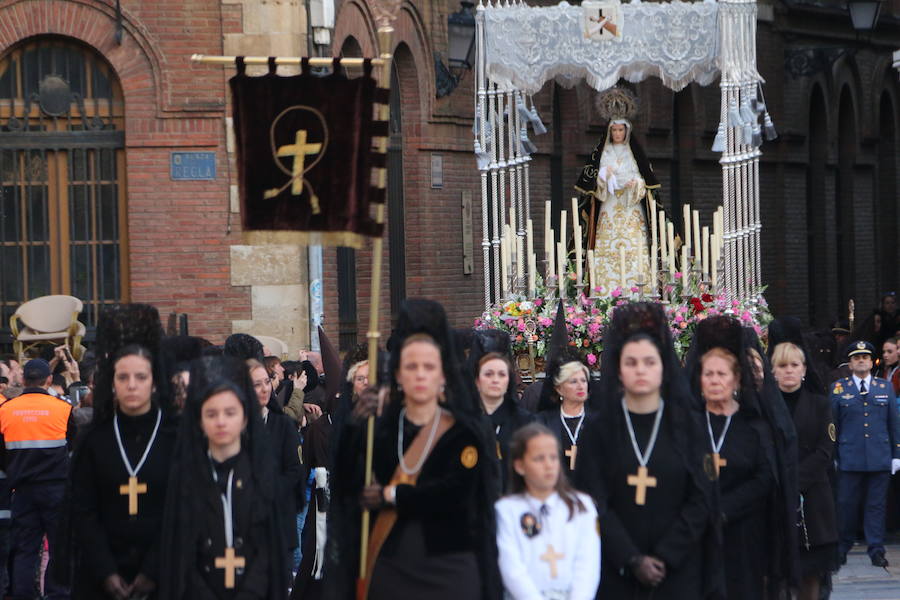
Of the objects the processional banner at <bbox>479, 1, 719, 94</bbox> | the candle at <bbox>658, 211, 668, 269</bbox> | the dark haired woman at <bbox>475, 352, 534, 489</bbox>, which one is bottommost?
the dark haired woman at <bbox>475, 352, 534, 489</bbox>

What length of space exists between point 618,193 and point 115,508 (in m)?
9.42

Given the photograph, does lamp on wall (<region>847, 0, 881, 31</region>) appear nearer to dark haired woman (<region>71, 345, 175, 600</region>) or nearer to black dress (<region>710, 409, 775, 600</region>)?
black dress (<region>710, 409, 775, 600</region>)

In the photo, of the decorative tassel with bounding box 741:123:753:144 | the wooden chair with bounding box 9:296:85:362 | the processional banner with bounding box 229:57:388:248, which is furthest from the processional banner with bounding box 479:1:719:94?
the processional banner with bounding box 229:57:388:248

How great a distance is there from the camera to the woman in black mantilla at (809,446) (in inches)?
421

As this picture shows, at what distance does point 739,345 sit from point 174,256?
986cm

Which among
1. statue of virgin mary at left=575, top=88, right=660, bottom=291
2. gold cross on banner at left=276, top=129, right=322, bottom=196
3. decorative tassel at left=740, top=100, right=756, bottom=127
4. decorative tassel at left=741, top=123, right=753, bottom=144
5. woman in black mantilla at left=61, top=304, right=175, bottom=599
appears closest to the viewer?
woman in black mantilla at left=61, top=304, right=175, bottom=599

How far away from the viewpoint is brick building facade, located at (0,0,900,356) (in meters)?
18.1

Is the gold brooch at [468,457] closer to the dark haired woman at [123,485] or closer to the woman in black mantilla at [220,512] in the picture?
the woman in black mantilla at [220,512]

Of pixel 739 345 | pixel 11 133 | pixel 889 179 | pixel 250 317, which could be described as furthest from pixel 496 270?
pixel 889 179

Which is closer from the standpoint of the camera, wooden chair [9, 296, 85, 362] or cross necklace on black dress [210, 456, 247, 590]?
cross necklace on black dress [210, 456, 247, 590]

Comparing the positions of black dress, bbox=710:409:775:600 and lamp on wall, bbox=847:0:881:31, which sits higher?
lamp on wall, bbox=847:0:881:31

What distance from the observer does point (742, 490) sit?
895 centimetres

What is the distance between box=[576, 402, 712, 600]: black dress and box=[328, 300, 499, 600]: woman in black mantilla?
62 cm

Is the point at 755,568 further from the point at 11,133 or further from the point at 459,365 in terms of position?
the point at 11,133
